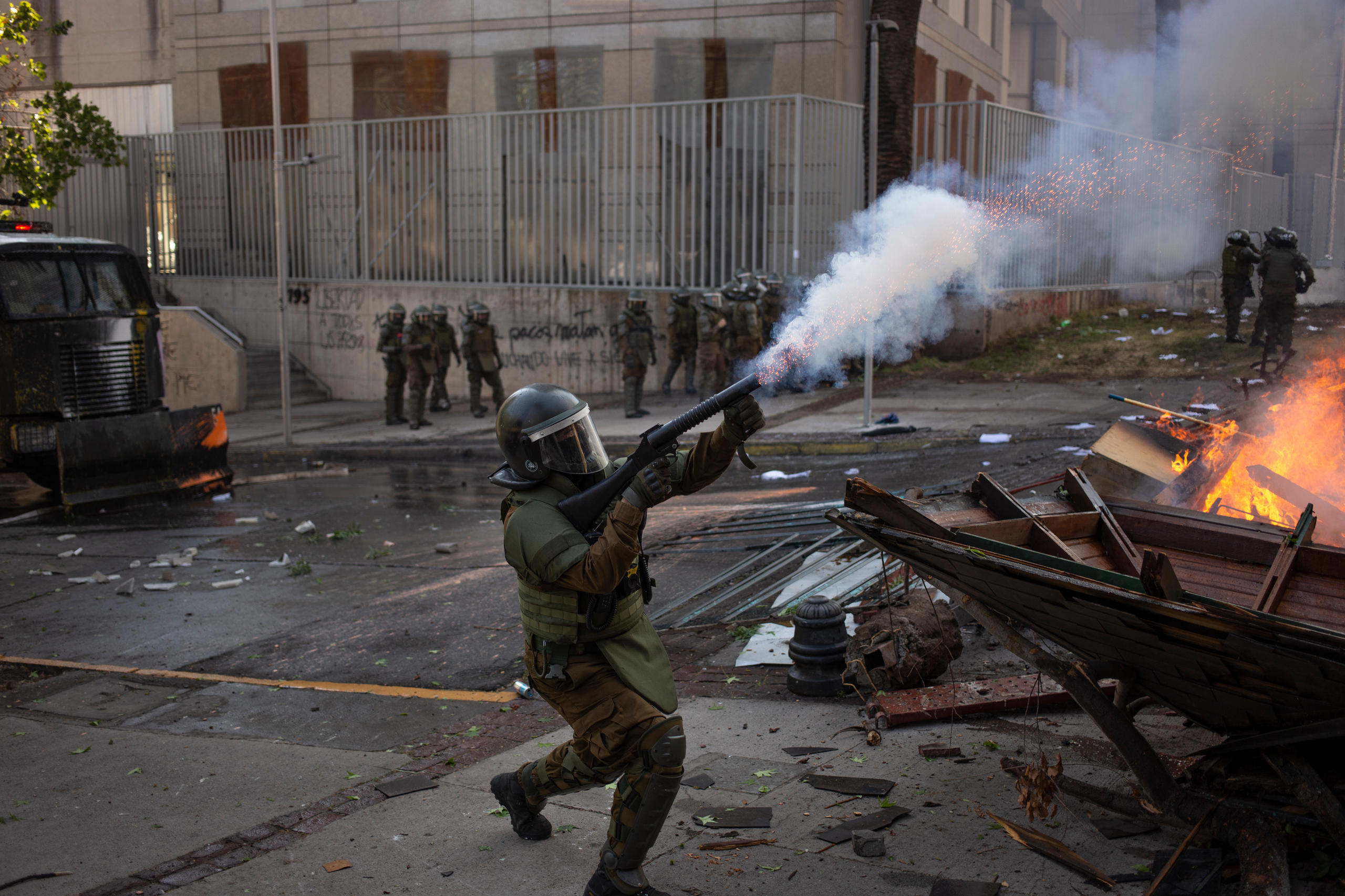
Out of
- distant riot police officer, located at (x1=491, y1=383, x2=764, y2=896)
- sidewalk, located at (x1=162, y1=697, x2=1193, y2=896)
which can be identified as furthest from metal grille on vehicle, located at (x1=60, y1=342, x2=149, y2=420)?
distant riot police officer, located at (x1=491, y1=383, x2=764, y2=896)

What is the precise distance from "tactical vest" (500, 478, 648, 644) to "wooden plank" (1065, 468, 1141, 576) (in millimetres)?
1970

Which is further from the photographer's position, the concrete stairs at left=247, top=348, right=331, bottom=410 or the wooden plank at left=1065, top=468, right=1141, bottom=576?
the concrete stairs at left=247, top=348, right=331, bottom=410

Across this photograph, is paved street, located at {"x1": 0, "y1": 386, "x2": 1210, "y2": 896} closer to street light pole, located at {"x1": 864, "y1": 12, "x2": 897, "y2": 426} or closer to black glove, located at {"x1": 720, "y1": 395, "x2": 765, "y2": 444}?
black glove, located at {"x1": 720, "y1": 395, "x2": 765, "y2": 444}

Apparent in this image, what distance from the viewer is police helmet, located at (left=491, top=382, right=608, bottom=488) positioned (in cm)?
351

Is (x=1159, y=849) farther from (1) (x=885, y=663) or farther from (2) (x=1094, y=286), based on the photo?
(2) (x=1094, y=286)

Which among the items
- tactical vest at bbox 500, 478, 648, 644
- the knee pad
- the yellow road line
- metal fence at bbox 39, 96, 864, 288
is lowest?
the yellow road line

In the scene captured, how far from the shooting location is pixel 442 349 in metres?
17.5

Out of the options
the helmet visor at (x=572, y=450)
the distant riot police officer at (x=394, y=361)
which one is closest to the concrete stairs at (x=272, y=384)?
the distant riot police officer at (x=394, y=361)

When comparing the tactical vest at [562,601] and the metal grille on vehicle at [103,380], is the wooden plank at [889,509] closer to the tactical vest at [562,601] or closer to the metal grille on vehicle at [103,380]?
the tactical vest at [562,601]

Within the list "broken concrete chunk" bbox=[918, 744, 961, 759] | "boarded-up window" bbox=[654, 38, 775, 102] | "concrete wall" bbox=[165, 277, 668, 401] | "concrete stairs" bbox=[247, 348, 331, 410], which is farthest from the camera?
"concrete stairs" bbox=[247, 348, 331, 410]

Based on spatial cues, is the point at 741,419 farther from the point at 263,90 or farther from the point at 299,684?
the point at 263,90

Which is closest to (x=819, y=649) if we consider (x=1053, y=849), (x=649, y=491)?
(x=1053, y=849)

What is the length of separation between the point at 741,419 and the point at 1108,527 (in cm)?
176

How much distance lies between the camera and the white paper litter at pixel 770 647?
18.6 ft
